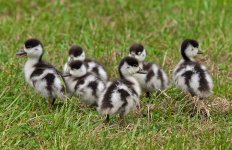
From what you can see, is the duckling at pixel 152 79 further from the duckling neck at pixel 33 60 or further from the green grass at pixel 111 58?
the duckling neck at pixel 33 60

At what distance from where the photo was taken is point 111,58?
8.69 m

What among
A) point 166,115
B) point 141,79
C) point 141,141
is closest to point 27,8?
point 141,79

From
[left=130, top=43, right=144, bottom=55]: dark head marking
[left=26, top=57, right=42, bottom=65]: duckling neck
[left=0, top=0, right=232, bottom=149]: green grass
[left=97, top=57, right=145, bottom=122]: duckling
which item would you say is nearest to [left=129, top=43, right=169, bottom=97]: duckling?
[left=0, top=0, right=232, bottom=149]: green grass

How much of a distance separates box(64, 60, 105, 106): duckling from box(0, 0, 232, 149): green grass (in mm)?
115

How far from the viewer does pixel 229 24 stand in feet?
32.8

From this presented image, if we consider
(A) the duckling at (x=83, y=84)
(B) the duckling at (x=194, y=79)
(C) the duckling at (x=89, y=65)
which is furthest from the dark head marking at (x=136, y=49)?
(A) the duckling at (x=83, y=84)

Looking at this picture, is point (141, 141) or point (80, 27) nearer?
point (141, 141)

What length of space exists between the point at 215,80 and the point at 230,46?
116 centimetres

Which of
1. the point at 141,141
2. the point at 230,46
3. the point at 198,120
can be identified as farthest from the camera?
the point at 230,46

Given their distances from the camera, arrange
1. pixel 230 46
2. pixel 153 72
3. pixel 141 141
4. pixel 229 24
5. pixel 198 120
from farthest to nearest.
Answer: pixel 229 24 → pixel 230 46 → pixel 153 72 → pixel 198 120 → pixel 141 141

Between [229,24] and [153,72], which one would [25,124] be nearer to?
[153,72]

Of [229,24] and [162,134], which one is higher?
[229,24]

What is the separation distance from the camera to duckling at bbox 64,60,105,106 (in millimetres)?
7207

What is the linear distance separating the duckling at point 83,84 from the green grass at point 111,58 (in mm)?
115
